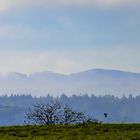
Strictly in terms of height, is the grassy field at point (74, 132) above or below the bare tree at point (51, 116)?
below

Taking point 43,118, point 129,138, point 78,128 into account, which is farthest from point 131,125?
point 43,118

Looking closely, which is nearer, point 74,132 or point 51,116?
point 74,132

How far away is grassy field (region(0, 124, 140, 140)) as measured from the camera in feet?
87.1

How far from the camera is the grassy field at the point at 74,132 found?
26.6 metres

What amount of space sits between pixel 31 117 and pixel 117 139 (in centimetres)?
2780

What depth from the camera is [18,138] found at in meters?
27.0

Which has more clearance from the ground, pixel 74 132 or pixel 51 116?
pixel 51 116

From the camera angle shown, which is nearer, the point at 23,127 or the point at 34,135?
the point at 34,135

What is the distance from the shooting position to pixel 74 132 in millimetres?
28453

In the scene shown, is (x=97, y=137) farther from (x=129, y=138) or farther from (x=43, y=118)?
(x=43, y=118)

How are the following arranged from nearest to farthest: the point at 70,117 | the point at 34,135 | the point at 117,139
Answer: the point at 117,139 → the point at 34,135 → the point at 70,117

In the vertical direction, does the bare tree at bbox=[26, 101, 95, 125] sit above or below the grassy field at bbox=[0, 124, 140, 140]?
above

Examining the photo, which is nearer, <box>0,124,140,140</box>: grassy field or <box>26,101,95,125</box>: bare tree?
<box>0,124,140,140</box>: grassy field

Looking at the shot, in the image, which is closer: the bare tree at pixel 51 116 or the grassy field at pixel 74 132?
the grassy field at pixel 74 132
